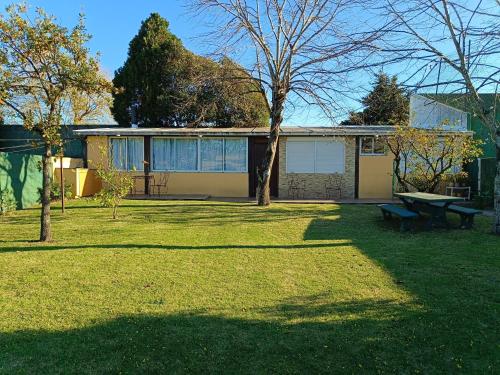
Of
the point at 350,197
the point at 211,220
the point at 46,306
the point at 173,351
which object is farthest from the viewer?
the point at 350,197

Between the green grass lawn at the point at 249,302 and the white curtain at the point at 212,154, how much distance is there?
8.50m

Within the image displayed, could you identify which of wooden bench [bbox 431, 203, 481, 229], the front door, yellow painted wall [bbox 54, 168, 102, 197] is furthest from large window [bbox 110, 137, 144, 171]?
wooden bench [bbox 431, 203, 481, 229]

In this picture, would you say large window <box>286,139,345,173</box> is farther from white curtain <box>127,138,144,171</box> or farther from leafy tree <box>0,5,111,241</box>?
leafy tree <box>0,5,111,241</box>

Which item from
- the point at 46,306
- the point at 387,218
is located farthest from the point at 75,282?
the point at 387,218

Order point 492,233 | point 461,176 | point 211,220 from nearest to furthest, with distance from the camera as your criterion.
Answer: point 492,233 → point 211,220 → point 461,176

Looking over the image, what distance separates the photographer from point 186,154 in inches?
666

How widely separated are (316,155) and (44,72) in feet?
37.9

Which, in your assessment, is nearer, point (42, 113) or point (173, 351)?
point (173, 351)

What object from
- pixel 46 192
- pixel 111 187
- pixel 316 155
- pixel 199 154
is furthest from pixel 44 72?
pixel 316 155

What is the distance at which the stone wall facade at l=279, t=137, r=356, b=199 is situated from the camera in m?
16.4

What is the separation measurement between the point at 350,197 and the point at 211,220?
794cm

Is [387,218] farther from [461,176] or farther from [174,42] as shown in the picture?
[174,42]

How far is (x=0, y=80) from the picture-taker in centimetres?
659

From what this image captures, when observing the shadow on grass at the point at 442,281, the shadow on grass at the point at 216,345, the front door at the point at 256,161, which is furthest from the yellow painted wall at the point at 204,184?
the shadow on grass at the point at 216,345
